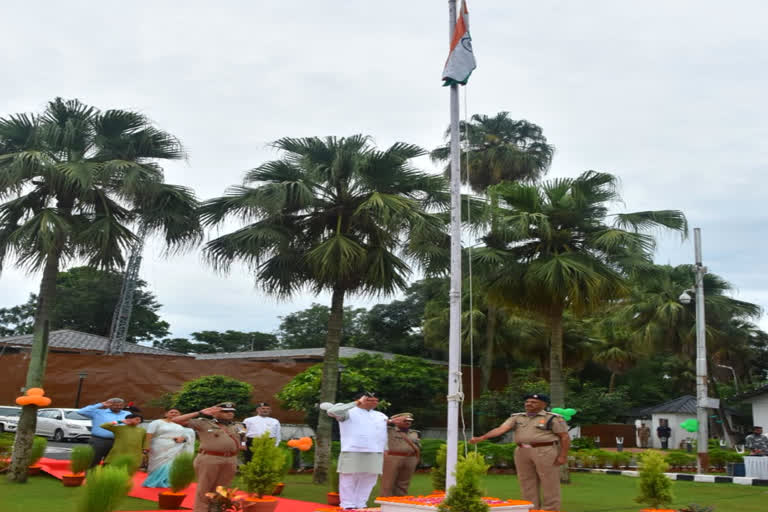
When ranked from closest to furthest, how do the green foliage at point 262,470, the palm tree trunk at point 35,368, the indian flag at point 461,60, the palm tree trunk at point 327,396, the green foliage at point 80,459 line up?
the green foliage at point 262,470
the indian flag at point 461,60
the green foliage at point 80,459
the palm tree trunk at point 35,368
the palm tree trunk at point 327,396

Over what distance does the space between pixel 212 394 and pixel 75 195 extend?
30.4 feet

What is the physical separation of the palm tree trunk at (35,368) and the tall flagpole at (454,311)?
320 inches

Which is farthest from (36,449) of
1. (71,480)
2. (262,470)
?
(262,470)

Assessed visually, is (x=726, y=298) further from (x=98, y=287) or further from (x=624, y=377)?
(x=98, y=287)

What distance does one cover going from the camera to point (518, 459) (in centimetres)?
1010

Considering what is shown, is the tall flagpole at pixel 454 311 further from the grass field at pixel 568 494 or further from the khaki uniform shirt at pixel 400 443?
the grass field at pixel 568 494

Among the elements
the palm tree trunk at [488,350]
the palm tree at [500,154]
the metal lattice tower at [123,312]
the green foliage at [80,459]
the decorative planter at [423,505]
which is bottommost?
the decorative planter at [423,505]

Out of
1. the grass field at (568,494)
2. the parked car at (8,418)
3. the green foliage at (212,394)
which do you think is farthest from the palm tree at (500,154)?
the parked car at (8,418)

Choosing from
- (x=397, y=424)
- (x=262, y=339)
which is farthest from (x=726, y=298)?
(x=262, y=339)

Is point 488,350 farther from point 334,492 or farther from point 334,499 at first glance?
point 334,499

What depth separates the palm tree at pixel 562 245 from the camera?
721 inches

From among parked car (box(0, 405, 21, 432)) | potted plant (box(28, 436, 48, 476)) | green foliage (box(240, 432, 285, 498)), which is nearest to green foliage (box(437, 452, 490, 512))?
green foliage (box(240, 432, 285, 498))

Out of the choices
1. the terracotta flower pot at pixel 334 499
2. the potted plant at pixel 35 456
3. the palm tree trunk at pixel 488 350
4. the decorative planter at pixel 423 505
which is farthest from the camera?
the palm tree trunk at pixel 488 350

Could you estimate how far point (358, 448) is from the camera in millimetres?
9484
